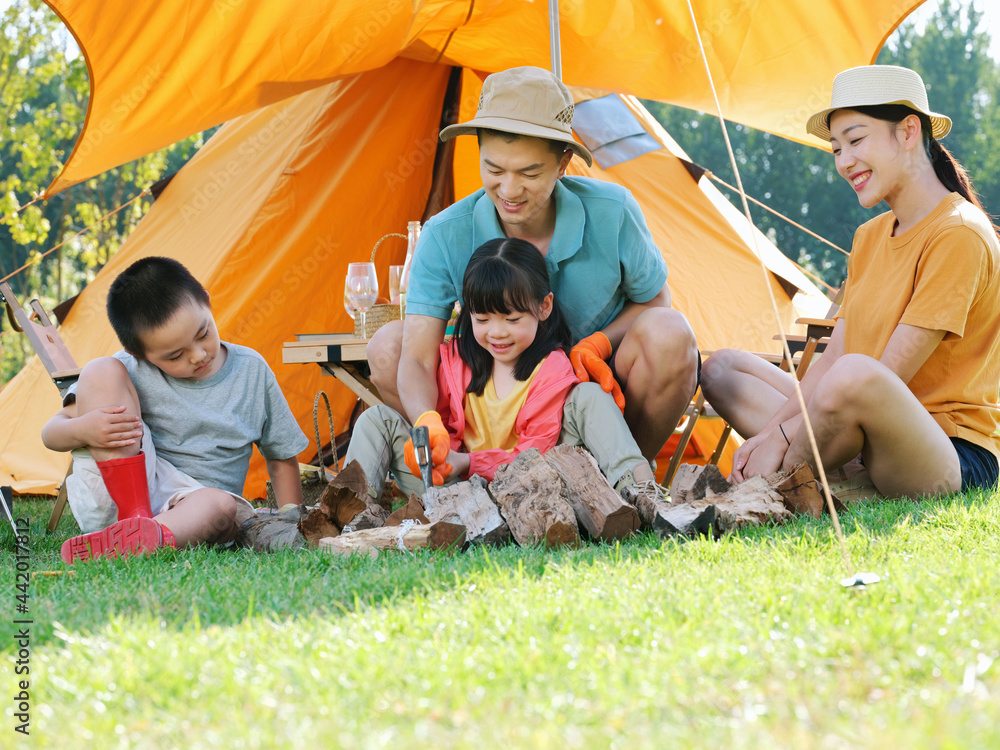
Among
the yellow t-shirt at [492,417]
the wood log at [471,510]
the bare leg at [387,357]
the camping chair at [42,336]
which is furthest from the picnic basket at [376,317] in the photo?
the wood log at [471,510]

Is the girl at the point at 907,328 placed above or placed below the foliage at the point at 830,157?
below

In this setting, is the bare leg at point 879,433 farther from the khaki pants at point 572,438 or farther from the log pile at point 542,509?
the khaki pants at point 572,438

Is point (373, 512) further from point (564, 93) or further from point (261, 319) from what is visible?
point (261, 319)

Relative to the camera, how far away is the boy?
1990 mm

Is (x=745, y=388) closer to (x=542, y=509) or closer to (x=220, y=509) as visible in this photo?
(x=542, y=509)

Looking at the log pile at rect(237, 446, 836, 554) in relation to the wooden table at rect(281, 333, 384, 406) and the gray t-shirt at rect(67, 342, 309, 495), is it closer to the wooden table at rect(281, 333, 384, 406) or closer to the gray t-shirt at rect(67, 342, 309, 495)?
the gray t-shirt at rect(67, 342, 309, 495)

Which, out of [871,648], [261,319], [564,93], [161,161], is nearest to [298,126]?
[261,319]

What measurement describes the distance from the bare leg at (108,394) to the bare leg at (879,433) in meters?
1.48

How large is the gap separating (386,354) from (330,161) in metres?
1.59

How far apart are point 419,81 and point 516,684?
3.22 m

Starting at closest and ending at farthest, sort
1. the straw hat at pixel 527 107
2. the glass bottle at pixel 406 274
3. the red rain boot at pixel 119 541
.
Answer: the red rain boot at pixel 119 541 → the straw hat at pixel 527 107 → the glass bottle at pixel 406 274

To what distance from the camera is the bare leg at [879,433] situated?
5.97 feet

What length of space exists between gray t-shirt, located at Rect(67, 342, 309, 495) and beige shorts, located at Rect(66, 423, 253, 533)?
0.28 feet

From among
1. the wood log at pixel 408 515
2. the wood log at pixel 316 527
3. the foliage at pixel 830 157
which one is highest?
the foliage at pixel 830 157
